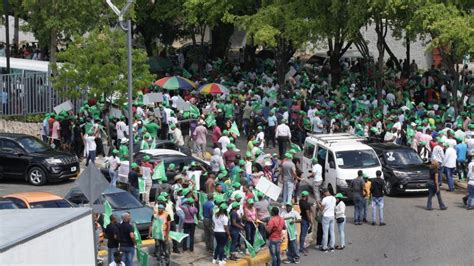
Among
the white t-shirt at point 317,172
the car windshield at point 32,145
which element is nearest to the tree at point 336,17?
the white t-shirt at point 317,172

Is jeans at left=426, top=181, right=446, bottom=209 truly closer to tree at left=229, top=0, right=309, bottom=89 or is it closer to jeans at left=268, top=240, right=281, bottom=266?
jeans at left=268, top=240, right=281, bottom=266

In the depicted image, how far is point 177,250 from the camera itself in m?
22.0

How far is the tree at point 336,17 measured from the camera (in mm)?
36125

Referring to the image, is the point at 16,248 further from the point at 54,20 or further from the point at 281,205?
the point at 54,20

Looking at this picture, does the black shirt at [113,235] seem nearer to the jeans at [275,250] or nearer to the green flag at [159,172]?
the jeans at [275,250]

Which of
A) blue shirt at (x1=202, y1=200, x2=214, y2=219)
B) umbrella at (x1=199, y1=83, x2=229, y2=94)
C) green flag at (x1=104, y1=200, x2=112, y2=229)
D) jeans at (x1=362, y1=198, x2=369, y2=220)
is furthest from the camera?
umbrella at (x1=199, y1=83, x2=229, y2=94)

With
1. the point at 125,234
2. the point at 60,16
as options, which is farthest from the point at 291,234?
the point at 60,16

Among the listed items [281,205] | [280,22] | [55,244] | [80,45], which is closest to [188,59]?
[280,22]

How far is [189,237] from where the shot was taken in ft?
72.3

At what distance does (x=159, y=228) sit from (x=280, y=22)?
69.0 feet

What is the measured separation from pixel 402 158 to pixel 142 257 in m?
10.2

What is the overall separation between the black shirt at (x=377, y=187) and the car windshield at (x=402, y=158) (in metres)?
3.46

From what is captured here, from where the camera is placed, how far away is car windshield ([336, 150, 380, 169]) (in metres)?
27.0

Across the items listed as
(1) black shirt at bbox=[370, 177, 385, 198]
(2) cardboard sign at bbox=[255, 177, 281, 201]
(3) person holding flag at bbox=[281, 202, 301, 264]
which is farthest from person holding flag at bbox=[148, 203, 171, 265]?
(1) black shirt at bbox=[370, 177, 385, 198]
